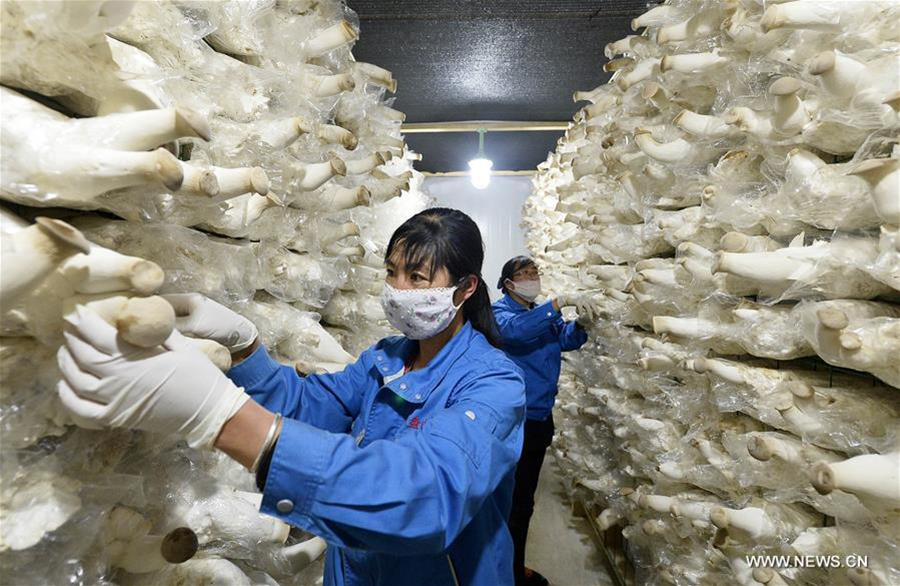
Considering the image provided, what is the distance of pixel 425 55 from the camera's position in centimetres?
381

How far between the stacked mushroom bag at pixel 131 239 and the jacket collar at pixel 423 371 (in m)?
0.37

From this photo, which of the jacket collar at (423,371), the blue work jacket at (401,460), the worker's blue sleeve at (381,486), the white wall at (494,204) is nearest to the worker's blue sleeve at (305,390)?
the blue work jacket at (401,460)

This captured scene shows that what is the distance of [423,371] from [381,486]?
0.57 metres

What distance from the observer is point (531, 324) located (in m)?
3.14

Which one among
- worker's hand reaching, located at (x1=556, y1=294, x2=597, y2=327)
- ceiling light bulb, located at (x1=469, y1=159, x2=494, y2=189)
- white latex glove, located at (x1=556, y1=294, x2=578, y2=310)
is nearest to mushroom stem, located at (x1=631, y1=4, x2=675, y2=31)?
worker's hand reaching, located at (x1=556, y1=294, x2=597, y2=327)

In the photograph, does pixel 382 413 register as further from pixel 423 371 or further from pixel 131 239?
pixel 131 239

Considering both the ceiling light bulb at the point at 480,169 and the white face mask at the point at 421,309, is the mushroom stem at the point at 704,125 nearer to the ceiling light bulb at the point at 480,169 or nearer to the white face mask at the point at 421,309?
the white face mask at the point at 421,309

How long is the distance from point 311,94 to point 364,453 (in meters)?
1.25

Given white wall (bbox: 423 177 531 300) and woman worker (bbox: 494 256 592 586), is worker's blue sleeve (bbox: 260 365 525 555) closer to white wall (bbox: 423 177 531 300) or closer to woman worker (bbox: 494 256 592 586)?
woman worker (bbox: 494 256 592 586)

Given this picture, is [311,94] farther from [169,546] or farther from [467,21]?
[467,21]

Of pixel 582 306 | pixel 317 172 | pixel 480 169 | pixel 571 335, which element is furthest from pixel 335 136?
pixel 480 169

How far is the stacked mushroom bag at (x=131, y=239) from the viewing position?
718 mm

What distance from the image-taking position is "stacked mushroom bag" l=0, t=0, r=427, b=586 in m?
0.72

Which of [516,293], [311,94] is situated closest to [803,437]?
[311,94]
